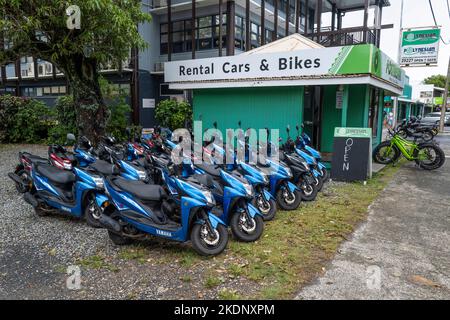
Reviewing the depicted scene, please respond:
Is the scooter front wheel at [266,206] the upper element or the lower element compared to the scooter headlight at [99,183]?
lower

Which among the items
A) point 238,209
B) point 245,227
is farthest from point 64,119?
point 245,227

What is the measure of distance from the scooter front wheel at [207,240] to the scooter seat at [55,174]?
242 cm

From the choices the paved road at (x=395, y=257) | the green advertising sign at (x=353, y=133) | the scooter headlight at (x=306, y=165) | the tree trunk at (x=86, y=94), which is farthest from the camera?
the tree trunk at (x=86, y=94)

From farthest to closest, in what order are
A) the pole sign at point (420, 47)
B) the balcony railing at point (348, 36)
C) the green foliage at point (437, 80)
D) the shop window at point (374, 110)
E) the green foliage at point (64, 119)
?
the green foliage at point (437, 80)
the pole sign at point (420, 47)
the balcony railing at point (348, 36)
the green foliage at point (64, 119)
the shop window at point (374, 110)

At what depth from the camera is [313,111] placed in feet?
33.9

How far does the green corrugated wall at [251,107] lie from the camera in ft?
30.7

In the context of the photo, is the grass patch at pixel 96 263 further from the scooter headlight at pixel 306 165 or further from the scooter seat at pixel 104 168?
the scooter headlight at pixel 306 165

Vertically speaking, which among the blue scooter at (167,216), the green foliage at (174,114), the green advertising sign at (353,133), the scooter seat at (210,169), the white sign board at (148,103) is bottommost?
the blue scooter at (167,216)

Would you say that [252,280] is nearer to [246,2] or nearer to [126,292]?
[126,292]

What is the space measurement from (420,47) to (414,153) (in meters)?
11.7

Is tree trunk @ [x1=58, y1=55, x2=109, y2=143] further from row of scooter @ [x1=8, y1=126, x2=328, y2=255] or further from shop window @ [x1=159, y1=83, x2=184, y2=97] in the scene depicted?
shop window @ [x1=159, y1=83, x2=184, y2=97]

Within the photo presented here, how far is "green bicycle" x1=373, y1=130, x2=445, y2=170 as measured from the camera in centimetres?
974

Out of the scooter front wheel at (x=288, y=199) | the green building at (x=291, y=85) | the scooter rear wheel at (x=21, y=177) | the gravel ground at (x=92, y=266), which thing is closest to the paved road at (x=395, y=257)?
the gravel ground at (x=92, y=266)
